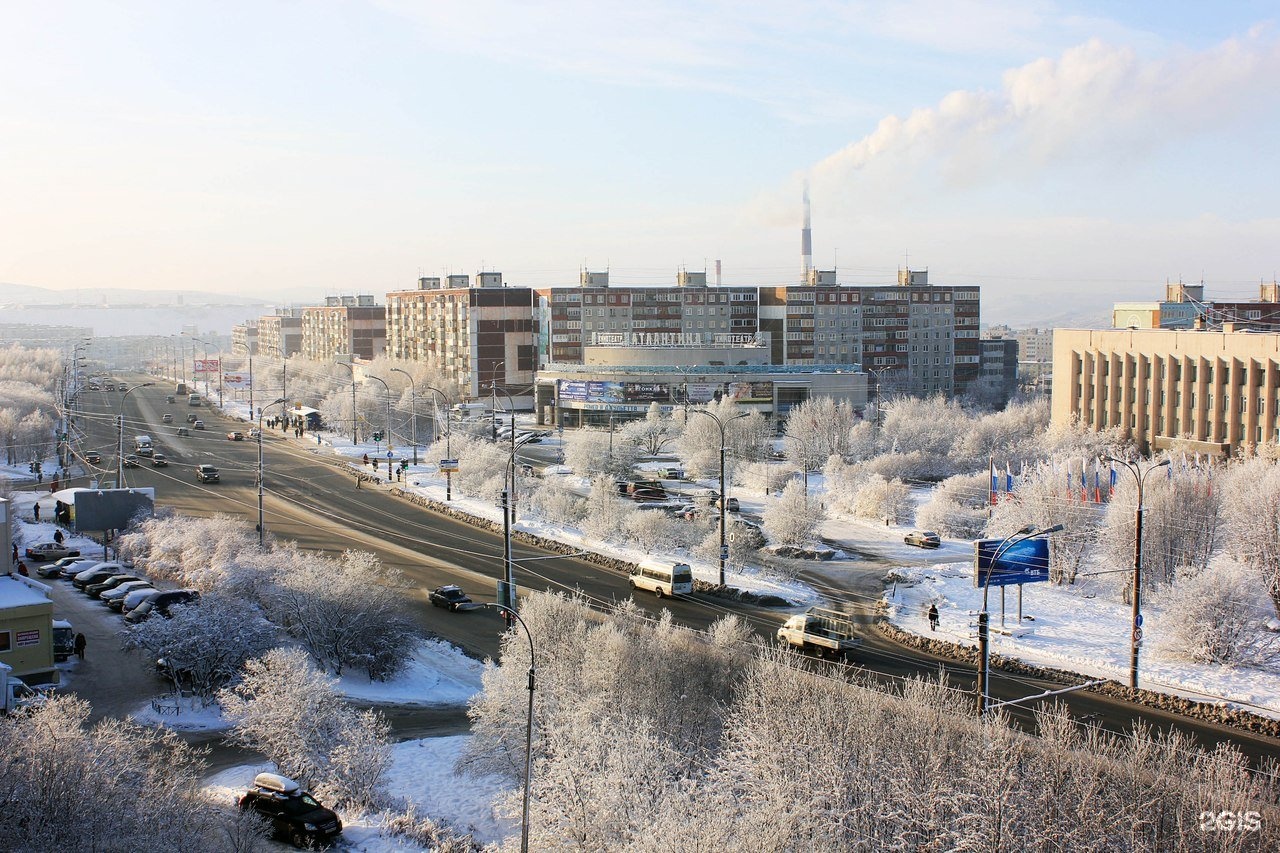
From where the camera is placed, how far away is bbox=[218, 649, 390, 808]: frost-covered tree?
59.1 ft

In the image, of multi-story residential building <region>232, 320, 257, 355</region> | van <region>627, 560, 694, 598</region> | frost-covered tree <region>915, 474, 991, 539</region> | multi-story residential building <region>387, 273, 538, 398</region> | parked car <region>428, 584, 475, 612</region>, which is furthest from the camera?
multi-story residential building <region>232, 320, 257, 355</region>

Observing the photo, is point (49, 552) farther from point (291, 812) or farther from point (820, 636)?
point (820, 636)

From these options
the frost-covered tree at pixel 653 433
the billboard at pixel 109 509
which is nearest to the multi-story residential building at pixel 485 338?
the frost-covered tree at pixel 653 433

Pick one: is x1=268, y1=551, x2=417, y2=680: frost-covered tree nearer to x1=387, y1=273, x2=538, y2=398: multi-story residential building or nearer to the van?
the van

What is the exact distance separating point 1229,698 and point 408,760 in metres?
16.5

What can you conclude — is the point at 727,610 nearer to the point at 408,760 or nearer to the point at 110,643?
the point at 408,760

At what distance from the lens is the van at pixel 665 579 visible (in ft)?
102

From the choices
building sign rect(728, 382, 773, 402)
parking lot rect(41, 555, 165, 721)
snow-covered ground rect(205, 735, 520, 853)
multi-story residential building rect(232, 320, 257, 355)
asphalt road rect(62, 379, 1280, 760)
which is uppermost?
multi-story residential building rect(232, 320, 257, 355)

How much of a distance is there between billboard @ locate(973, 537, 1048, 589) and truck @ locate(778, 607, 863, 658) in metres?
3.73

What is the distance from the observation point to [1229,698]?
74.5 feet

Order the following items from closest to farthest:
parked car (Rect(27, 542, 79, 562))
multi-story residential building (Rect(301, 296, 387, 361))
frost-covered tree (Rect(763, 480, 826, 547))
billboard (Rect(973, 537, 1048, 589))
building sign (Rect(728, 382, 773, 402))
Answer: billboard (Rect(973, 537, 1048, 589)) → parked car (Rect(27, 542, 79, 562)) → frost-covered tree (Rect(763, 480, 826, 547)) → building sign (Rect(728, 382, 773, 402)) → multi-story residential building (Rect(301, 296, 387, 361))

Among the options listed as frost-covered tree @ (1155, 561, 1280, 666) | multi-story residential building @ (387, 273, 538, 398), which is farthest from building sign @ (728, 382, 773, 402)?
frost-covered tree @ (1155, 561, 1280, 666)

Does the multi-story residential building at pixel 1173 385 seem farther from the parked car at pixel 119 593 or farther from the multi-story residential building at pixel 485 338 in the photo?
the multi-story residential building at pixel 485 338

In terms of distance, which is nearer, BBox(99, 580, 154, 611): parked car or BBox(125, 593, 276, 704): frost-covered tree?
BBox(125, 593, 276, 704): frost-covered tree
